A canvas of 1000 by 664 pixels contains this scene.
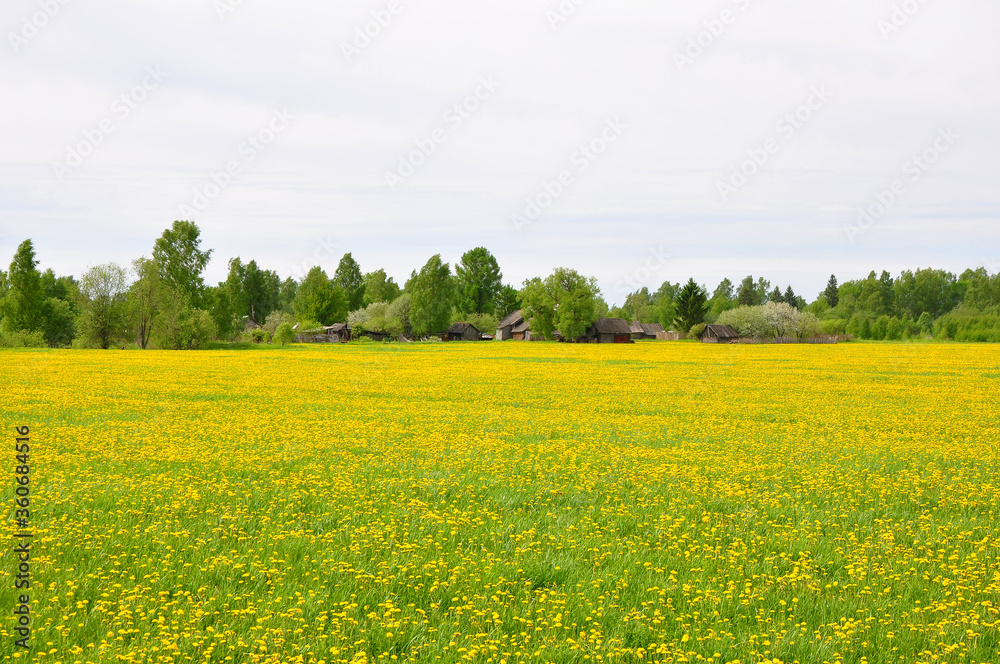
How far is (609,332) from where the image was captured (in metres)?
118

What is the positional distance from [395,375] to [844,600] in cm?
3340

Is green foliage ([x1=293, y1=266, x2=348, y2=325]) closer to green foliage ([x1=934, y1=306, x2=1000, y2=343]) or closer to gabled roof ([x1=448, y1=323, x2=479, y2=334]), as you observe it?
gabled roof ([x1=448, y1=323, x2=479, y2=334])

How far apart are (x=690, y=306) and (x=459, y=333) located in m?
48.6

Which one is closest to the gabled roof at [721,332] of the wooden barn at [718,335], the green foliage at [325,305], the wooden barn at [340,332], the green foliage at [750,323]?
the wooden barn at [718,335]

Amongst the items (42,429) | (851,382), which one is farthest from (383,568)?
(851,382)

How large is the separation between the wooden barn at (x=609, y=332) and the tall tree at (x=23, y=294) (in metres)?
80.4

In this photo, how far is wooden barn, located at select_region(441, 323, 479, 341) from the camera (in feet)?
435

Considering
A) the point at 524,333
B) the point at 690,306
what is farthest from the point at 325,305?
the point at 690,306

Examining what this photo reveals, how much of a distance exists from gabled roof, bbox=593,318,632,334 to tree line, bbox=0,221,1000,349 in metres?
3.15

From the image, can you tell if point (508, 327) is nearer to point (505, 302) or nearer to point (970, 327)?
point (505, 302)

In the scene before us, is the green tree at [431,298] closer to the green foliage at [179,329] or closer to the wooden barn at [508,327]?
the wooden barn at [508,327]

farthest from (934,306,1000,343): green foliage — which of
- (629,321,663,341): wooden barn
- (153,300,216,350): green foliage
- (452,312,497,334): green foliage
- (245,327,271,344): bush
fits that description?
(153,300,216,350): green foliage

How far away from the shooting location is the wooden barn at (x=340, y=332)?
122312mm

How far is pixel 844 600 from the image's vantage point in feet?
24.7
